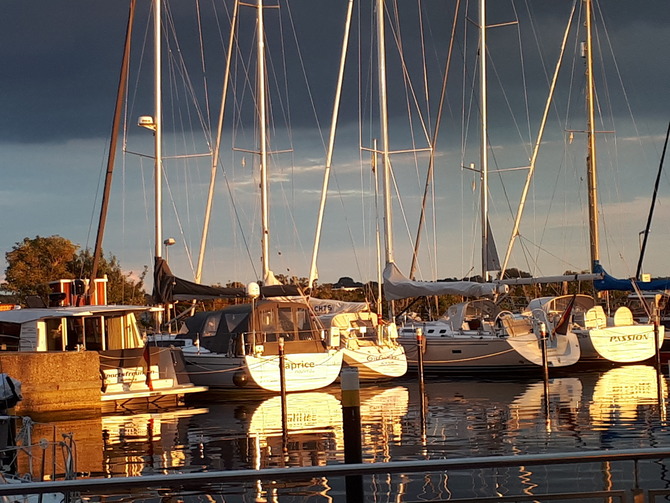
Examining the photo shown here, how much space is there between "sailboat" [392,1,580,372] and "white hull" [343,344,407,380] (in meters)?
1.64

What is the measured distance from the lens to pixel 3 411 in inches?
774

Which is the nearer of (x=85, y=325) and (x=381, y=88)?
(x=85, y=325)

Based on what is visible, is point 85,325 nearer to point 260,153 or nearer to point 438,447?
point 260,153

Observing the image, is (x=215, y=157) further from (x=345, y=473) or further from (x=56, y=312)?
(x=345, y=473)

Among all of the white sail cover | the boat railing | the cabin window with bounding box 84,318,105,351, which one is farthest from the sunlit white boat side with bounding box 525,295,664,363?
the boat railing

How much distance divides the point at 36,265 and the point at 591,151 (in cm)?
3056

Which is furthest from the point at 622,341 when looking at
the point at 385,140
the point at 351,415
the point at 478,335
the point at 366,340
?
the point at 351,415

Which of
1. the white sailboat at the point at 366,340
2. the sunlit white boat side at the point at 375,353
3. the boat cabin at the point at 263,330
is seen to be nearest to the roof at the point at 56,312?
the boat cabin at the point at 263,330

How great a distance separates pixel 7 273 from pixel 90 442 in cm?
3539

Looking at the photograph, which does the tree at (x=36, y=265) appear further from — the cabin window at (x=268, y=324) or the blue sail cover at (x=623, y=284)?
the blue sail cover at (x=623, y=284)

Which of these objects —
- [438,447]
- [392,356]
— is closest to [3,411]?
[438,447]

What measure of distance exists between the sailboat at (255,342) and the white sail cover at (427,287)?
6737mm

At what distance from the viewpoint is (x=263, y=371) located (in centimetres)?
3014

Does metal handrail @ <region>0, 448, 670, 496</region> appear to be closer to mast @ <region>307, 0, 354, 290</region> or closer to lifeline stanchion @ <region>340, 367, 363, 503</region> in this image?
lifeline stanchion @ <region>340, 367, 363, 503</region>
